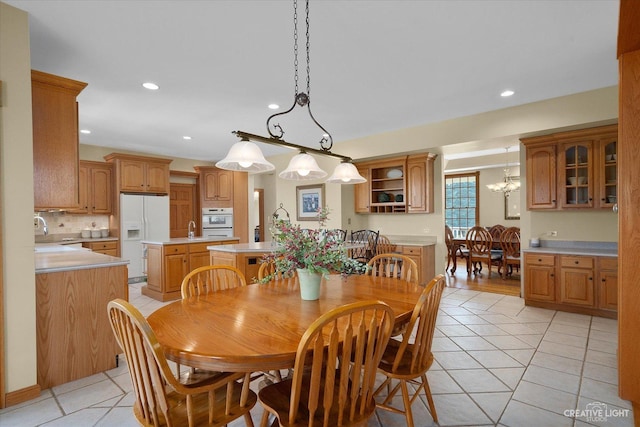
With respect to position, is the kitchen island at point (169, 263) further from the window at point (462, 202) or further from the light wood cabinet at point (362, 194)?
the window at point (462, 202)

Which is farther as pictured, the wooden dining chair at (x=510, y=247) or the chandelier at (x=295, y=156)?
the wooden dining chair at (x=510, y=247)

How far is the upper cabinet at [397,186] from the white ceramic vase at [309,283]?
3983 mm

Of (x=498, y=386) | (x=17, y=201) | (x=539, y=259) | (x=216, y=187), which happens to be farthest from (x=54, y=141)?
(x=539, y=259)

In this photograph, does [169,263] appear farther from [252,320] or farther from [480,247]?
[480,247]

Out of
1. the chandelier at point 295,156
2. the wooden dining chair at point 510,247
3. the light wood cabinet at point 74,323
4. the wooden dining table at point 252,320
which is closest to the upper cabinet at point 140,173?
the light wood cabinet at point 74,323

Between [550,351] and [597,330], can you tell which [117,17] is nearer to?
[550,351]

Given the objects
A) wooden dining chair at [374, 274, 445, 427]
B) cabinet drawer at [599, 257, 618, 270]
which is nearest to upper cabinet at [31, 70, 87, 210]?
wooden dining chair at [374, 274, 445, 427]

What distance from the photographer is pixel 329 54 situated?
278 centimetres

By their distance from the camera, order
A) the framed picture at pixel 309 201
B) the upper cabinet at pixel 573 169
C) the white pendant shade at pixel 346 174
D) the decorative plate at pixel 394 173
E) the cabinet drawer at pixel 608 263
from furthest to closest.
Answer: the framed picture at pixel 309 201 < the decorative plate at pixel 394 173 < the upper cabinet at pixel 573 169 < the cabinet drawer at pixel 608 263 < the white pendant shade at pixel 346 174

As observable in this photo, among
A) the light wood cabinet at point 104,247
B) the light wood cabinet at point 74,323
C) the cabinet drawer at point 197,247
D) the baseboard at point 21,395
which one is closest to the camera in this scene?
the baseboard at point 21,395

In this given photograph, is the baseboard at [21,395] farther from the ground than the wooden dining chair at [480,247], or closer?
closer

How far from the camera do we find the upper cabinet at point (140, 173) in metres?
5.89

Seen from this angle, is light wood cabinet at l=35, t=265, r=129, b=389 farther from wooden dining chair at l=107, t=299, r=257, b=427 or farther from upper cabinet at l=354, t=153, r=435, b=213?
upper cabinet at l=354, t=153, r=435, b=213

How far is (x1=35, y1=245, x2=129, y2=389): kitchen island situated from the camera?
231cm
